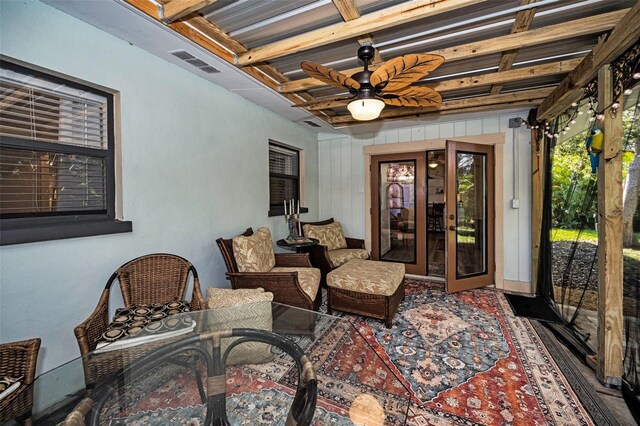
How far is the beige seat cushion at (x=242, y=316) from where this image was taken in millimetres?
1596

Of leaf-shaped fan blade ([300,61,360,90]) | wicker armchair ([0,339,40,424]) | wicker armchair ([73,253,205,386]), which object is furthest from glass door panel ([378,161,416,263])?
wicker armchair ([0,339,40,424])

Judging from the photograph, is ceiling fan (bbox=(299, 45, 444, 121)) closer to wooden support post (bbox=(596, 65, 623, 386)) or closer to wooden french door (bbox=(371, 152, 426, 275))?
wooden support post (bbox=(596, 65, 623, 386))

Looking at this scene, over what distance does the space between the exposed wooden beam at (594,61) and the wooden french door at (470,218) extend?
968mm

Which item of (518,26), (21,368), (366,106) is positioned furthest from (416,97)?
(21,368)

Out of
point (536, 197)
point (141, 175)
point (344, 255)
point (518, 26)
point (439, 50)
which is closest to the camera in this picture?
point (518, 26)

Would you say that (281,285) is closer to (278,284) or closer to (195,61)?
A: (278,284)

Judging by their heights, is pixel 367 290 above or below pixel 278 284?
below

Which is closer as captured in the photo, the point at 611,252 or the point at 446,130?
the point at 611,252

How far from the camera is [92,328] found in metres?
1.60

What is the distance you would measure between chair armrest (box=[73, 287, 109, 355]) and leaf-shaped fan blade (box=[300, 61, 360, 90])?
209 cm

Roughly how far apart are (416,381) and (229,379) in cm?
135

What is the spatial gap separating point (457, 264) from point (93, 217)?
4167 mm

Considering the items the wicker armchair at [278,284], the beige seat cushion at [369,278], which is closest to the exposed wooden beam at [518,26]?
the beige seat cushion at [369,278]

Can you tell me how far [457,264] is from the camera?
385cm
